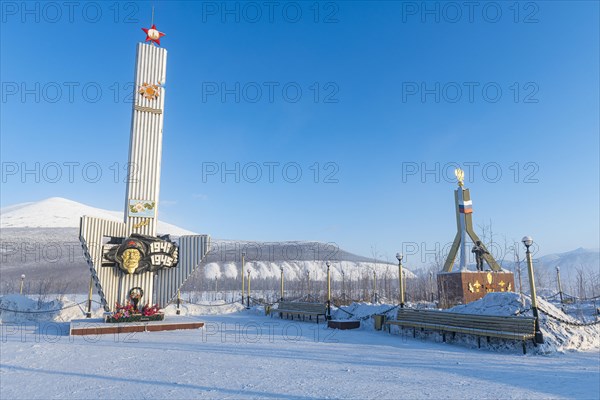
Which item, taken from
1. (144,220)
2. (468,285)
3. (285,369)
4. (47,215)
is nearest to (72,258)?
(47,215)

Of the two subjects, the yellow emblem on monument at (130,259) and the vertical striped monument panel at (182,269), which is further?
the vertical striped monument panel at (182,269)

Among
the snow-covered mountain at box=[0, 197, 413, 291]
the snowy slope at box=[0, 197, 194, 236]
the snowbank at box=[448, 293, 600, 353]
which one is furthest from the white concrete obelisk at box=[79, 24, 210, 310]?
the snowy slope at box=[0, 197, 194, 236]

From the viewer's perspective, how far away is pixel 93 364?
7.53 metres

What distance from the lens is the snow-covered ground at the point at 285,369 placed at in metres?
5.53

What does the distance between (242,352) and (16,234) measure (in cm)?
9278

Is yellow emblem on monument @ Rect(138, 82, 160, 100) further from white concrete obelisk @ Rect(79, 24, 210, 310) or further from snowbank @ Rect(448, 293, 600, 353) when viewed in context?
snowbank @ Rect(448, 293, 600, 353)

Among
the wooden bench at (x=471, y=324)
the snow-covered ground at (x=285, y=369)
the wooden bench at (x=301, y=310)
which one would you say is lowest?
the wooden bench at (x=301, y=310)

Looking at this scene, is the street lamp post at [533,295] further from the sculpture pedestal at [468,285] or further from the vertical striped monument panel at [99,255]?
the vertical striped monument panel at [99,255]

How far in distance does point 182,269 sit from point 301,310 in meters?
5.53

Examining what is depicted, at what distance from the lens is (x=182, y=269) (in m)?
15.2

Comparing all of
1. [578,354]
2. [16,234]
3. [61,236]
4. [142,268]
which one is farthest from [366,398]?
[16,234]

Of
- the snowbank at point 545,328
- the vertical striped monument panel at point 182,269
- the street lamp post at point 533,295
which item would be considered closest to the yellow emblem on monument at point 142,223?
the vertical striped monument panel at point 182,269

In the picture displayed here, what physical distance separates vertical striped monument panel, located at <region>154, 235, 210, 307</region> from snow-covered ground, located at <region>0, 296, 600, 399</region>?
3.69 meters

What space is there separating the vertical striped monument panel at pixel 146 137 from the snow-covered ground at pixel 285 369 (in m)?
5.68
